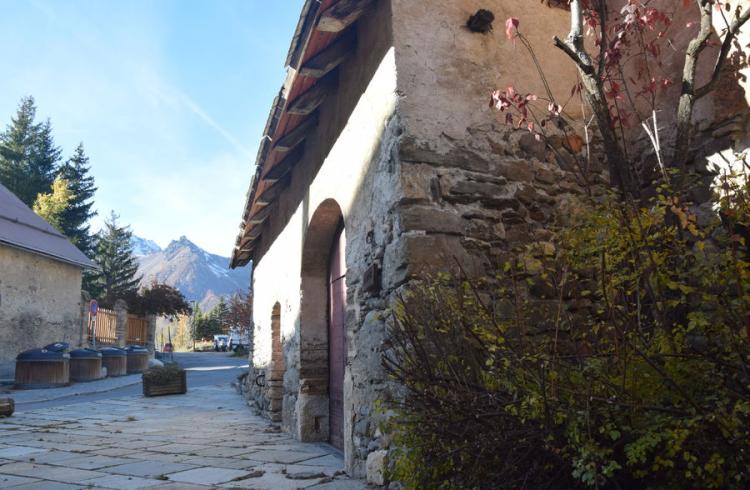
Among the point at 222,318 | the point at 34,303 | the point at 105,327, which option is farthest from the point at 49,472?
the point at 222,318

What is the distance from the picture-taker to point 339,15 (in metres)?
3.94

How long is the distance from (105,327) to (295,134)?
→ 57.0 ft

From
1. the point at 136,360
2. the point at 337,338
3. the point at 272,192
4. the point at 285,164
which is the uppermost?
the point at 285,164

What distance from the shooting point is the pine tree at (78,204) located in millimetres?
28250

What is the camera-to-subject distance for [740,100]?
11.4 ft

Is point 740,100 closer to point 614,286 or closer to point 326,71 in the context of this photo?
point 614,286

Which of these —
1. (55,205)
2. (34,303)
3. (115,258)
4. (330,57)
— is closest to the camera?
(330,57)

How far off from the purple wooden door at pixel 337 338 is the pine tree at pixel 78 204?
2591 centimetres

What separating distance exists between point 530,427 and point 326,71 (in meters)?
3.31

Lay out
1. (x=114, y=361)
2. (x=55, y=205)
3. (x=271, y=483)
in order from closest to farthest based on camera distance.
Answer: (x=271, y=483) → (x=114, y=361) → (x=55, y=205)

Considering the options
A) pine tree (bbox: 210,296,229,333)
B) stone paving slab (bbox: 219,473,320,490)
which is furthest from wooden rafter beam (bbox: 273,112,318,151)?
pine tree (bbox: 210,296,229,333)

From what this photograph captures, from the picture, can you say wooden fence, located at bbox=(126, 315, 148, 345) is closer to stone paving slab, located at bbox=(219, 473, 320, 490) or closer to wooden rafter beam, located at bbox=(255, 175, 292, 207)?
wooden rafter beam, located at bbox=(255, 175, 292, 207)

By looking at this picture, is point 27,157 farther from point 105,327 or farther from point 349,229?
point 349,229

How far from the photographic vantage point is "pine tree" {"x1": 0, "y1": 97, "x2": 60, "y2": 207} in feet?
93.7
